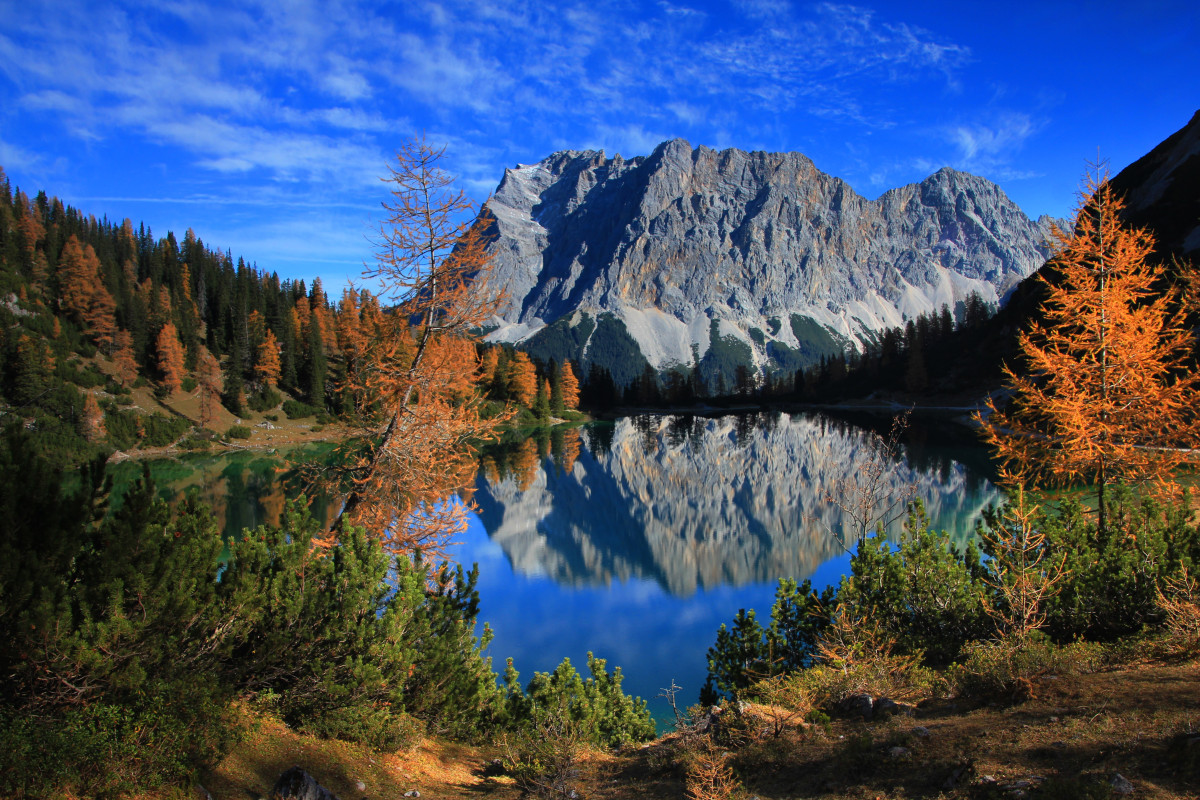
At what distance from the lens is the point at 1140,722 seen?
5.04 meters

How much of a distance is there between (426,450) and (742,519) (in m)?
27.1

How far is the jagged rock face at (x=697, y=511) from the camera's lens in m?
26.0

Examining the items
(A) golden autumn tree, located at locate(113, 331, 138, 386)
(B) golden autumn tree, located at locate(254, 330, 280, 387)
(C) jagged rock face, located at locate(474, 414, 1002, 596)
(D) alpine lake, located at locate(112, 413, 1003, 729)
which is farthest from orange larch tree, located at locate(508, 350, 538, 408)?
(A) golden autumn tree, located at locate(113, 331, 138, 386)

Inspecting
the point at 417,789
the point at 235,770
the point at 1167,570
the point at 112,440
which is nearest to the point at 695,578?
the point at 1167,570

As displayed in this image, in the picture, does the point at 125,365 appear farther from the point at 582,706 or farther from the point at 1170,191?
the point at 1170,191

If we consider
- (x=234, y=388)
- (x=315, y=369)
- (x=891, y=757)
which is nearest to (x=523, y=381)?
(x=315, y=369)

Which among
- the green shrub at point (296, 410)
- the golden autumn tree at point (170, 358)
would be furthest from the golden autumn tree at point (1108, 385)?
the golden autumn tree at point (170, 358)

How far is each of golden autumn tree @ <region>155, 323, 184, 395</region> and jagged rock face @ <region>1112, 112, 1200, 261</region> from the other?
363 ft

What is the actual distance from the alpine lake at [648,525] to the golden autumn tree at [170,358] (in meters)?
16.8

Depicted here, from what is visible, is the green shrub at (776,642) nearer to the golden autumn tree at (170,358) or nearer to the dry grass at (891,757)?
the dry grass at (891,757)

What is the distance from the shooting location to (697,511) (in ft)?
117

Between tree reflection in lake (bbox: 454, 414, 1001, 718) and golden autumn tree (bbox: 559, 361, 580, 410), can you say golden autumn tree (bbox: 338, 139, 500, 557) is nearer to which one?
tree reflection in lake (bbox: 454, 414, 1001, 718)

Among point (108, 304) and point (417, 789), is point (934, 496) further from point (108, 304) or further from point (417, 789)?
point (108, 304)

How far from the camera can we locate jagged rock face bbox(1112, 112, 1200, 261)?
64188mm
